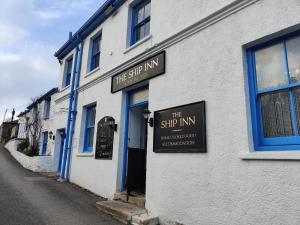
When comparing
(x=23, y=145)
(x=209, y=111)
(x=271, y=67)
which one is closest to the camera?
(x=271, y=67)

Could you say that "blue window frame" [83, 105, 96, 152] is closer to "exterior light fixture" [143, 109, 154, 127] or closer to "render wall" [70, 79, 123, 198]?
"render wall" [70, 79, 123, 198]

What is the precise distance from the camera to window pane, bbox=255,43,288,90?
4.07m

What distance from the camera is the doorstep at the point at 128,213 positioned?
5.07 meters

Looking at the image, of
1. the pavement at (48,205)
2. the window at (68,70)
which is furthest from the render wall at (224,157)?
the window at (68,70)

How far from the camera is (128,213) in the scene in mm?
5312

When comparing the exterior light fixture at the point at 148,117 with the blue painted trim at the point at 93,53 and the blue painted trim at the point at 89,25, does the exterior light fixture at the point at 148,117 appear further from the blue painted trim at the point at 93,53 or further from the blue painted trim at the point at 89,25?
the blue painted trim at the point at 93,53

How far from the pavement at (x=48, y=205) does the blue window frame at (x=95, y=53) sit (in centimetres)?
472

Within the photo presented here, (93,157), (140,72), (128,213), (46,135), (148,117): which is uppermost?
(140,72)

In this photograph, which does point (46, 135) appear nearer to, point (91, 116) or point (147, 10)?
point (91, 116)

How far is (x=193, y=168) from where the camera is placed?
4781mm

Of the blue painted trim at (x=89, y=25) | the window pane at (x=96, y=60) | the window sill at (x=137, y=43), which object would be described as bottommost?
the window sill at (x=137, y=43)

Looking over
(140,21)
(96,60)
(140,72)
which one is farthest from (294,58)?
(96,60)

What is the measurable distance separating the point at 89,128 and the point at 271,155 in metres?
7.08

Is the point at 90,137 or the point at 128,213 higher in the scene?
the point at 90,137
